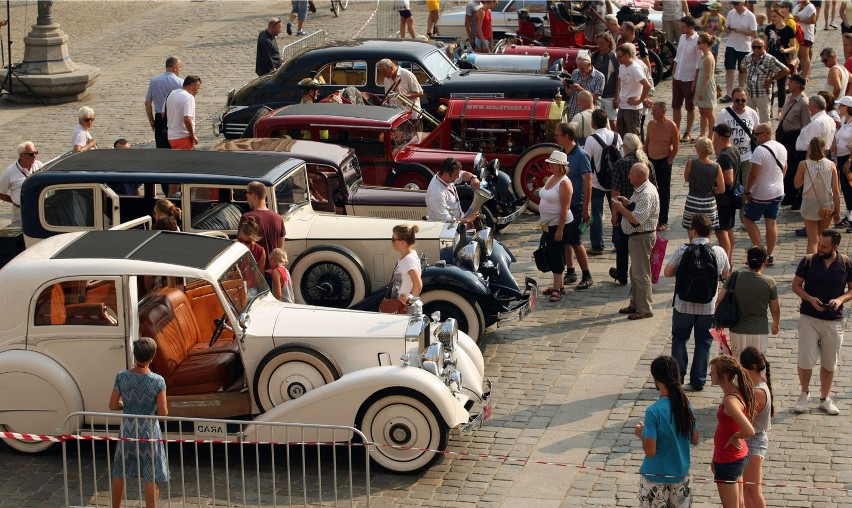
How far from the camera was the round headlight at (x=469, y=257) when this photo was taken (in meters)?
11.5

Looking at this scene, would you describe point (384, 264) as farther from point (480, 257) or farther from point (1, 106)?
point (1, 106)

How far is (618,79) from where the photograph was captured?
1733 cm

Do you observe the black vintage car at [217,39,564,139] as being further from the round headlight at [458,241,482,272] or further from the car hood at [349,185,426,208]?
the round headlight at [458,241,482,272]

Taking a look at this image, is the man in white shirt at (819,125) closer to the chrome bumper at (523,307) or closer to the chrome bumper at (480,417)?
the chrome bumper at (523,307)

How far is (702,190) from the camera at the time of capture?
12906 millimetres

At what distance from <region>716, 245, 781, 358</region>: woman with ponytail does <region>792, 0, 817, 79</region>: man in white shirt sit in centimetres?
1373

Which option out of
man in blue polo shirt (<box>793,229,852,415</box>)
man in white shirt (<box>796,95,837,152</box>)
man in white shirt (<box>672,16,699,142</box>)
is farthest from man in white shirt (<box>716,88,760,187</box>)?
man in blue polo shirt (<box>793,229,852,415</box>)

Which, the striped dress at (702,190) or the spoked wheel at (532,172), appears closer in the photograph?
the striped dress at (702,190)

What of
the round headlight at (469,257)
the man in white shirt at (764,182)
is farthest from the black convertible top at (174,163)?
the man in white shirt at (764,182)

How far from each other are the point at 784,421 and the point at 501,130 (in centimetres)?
693

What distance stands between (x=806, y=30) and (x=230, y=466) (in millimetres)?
16895

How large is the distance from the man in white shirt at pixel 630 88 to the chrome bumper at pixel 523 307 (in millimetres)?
5881

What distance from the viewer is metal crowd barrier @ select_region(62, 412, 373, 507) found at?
28.4 ft

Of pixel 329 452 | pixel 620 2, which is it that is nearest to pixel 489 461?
pixel 329 452
